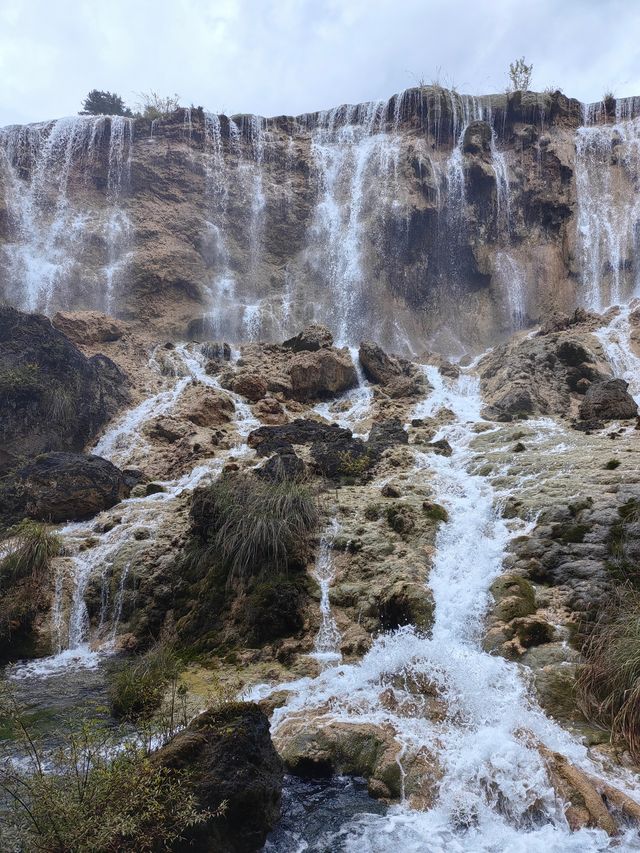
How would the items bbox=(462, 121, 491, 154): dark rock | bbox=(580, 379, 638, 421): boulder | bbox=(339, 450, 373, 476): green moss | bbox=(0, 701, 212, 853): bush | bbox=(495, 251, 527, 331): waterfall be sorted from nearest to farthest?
bbox=(0, 701, 212, 853): bush < bbox=(339, 450, 373, 476): green moss < bbox=(580, 379, 638, 421): boulder < bbox=(495, 251, 527, 331): waterfall < bbox=(462, 121, 491, 154): dark rock

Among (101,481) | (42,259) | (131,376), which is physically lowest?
(101,481)

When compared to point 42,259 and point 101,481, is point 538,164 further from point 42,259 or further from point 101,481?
point 101,481

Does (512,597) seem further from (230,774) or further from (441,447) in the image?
(441,447)

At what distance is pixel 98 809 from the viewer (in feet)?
11.8

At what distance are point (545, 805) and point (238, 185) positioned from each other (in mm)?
26785

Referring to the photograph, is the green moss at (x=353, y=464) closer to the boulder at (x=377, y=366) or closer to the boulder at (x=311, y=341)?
the boulder at (x=377, y=366)

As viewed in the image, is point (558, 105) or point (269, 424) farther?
point (558, 105)

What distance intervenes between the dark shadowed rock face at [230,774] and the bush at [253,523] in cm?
361

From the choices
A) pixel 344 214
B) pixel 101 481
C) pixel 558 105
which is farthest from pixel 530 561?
pixel 558 105

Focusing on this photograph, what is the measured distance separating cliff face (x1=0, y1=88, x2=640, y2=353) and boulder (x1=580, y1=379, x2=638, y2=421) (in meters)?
9.77

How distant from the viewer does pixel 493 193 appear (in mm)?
25672

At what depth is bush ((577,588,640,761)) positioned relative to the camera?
16.8 ft

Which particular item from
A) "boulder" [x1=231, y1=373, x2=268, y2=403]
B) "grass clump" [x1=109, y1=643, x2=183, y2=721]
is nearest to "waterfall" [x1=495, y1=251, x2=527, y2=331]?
"boulder" [x1=231, y1=373, x2=268, y2=403]

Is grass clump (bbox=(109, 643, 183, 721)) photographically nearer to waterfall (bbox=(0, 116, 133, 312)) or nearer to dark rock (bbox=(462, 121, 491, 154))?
waterfall (bbox=(0, 116, 133, 312))
